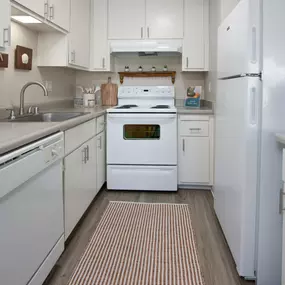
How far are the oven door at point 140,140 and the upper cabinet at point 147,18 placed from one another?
3.49 feet

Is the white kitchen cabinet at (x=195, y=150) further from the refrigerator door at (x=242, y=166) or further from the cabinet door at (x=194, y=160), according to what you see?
the refrigerator door at (x=242, y=166)

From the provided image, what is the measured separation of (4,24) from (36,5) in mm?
693

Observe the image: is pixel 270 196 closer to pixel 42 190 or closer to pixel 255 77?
pixel 255 77

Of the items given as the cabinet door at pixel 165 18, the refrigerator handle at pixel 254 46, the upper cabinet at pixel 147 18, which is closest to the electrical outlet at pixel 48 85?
the upper cabinet at pixel 147 18

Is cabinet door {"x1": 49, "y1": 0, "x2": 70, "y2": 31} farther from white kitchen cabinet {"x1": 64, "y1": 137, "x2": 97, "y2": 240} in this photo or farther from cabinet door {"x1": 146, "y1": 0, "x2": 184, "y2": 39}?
cabinet door {"x1": 146, "y1": 0, "x2": 184, "y2": 39}

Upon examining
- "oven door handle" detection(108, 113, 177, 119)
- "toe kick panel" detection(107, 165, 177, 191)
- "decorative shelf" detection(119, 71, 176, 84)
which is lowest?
"toe kick panel" detection(107, 165, 177, 191)

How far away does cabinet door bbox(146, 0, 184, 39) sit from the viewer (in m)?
4.03

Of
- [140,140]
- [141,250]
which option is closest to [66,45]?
[140,140]

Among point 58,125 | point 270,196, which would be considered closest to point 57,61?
point 58,125

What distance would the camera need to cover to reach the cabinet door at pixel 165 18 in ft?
13.2

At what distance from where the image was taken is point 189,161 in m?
3.74

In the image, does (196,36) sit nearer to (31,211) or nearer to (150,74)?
(150,74)

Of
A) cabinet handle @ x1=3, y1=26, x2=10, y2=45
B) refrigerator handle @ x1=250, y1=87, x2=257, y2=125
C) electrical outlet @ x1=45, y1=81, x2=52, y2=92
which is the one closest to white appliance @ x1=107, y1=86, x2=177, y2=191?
electrical outlet @ x1=45, y1=81, x2=52, y2=92

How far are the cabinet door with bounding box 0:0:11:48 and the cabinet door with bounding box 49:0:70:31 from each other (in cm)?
96
